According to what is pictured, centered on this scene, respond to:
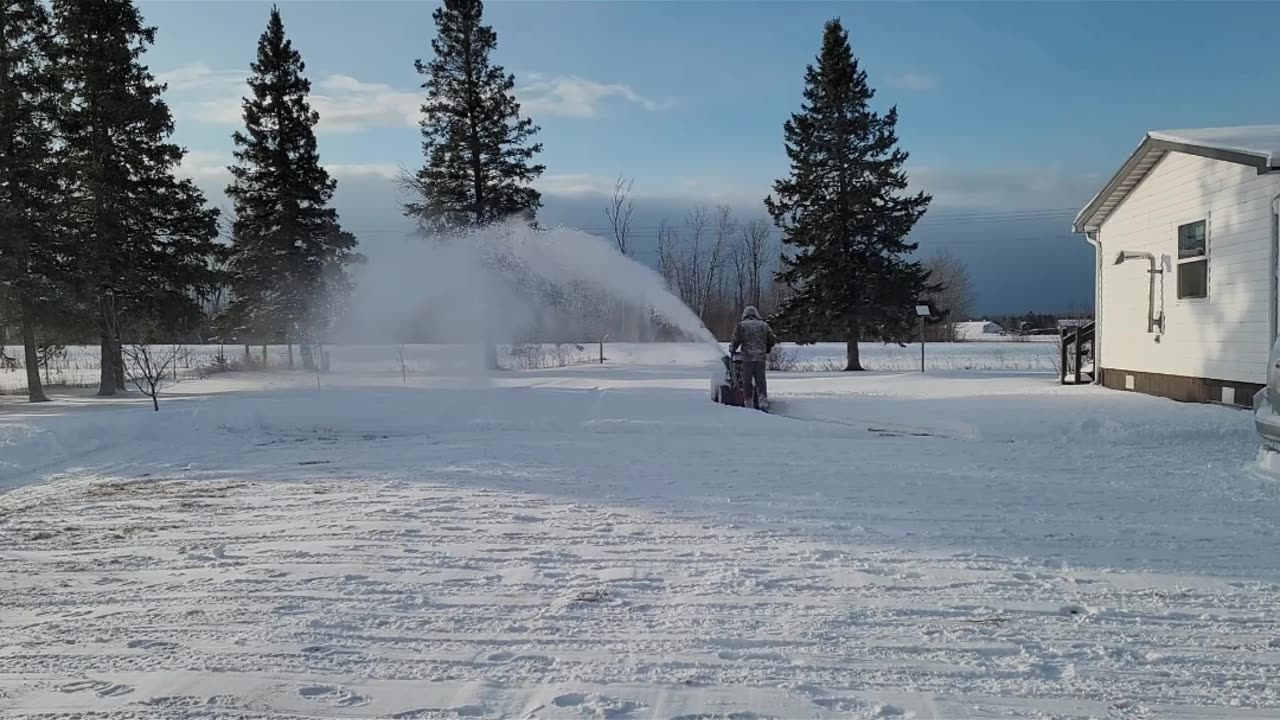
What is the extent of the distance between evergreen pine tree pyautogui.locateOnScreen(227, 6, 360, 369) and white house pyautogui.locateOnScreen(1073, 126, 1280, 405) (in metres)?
26.3

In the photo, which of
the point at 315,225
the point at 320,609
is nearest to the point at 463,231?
the point at 315,225

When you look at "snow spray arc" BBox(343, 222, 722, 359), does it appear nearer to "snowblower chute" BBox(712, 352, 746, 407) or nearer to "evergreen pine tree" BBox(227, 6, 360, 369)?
"evergreen pine tree" BBox(227, 6, 360, 369)

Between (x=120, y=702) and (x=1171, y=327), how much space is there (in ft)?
51.2

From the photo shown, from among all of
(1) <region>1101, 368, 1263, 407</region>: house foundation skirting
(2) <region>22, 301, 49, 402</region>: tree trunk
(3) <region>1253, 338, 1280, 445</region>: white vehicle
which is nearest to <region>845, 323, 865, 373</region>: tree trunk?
(1) <region>1101, 368, 1263, 407</region>: house foundation skirting

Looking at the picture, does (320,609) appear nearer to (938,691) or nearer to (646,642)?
(646,642)

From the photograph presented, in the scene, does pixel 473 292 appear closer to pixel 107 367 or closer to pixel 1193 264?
pixel 107 367

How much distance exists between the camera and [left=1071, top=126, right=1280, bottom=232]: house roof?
417 inches

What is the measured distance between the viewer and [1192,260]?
12.9 metres

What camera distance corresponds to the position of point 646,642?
3.80 metres

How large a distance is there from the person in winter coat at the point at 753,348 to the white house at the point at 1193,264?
695 cm

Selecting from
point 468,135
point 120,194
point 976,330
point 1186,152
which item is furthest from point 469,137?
point 976,330

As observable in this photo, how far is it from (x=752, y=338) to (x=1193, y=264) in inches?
296

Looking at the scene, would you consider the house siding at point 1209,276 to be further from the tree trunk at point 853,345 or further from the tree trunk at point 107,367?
the tree trunk at point 107,367

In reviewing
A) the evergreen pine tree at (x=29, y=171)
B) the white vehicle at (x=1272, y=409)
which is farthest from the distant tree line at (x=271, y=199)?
the white vehicle at (x=1272, y=409)
